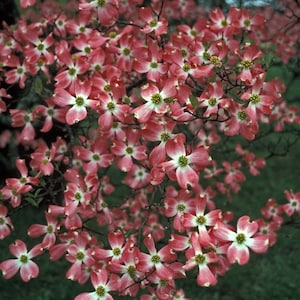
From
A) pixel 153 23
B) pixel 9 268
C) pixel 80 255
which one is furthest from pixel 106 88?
pixel 9 268

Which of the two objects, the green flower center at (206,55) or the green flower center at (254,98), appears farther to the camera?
the green flower center at (206,55)

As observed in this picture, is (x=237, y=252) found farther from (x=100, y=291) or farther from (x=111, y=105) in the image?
(x=111, y=105)

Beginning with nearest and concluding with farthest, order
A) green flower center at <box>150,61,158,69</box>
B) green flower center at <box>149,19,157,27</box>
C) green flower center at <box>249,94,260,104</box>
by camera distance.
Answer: green flower center at <box>249,94,260,104</box>, green flower center at <box>150,61,158,69</box>, green flower center at <box>149,19,157,27</box>

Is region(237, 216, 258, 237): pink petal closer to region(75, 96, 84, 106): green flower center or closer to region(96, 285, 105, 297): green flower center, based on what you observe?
region(96, 285, 105, 297): green flower center

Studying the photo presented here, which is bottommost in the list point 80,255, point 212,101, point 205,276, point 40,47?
point 80,255

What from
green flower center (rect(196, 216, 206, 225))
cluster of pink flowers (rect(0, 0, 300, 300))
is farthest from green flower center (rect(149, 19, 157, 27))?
green flower center (rect(196, 216, 206, 225))

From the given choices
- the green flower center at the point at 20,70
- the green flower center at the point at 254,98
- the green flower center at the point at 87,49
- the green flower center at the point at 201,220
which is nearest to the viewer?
the green flower center at the point at 201,220

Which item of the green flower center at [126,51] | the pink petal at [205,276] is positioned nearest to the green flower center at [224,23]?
the green flower center at [126,51]

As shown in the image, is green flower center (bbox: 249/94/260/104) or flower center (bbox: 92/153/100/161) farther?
flower center (bbox: 92/153/100/161)

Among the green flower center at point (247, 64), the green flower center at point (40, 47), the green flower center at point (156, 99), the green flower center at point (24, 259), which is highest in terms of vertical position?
the green flower center at point (247, 64)

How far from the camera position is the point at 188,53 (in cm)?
228

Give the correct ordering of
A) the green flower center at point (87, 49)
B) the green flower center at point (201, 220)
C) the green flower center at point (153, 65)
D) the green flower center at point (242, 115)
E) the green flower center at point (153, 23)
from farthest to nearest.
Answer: the green flower center at point (87, 49)
the green flower center at point (153, 23)
the green flower center at point (153, 65)
the green flower center at point (242, 115)
the green flower center at point (201, 220)

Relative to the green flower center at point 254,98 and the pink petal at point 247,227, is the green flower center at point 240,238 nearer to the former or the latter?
the pink petal at point 247,227

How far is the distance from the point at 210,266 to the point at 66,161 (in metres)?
1.15
